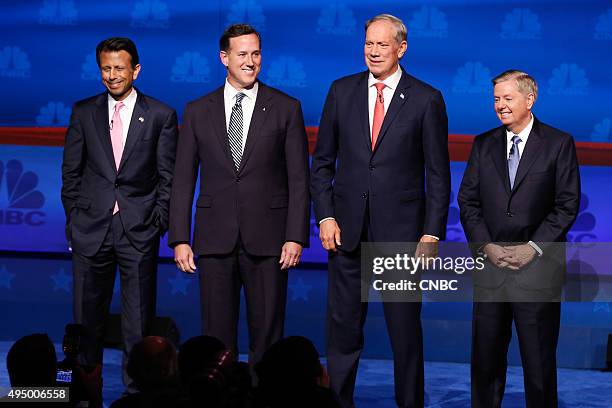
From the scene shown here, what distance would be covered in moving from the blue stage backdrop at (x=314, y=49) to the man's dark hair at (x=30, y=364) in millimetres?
3233

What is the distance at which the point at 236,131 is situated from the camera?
4266mm

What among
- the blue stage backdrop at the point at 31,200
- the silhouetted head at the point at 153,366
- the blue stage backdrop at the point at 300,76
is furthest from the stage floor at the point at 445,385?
the silhouetted head at the point at 153,366

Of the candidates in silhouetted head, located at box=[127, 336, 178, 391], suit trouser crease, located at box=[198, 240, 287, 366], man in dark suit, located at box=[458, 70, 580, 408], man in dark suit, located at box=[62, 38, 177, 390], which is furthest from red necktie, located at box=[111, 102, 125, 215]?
silhouetted head, located at box=[127, 336, 178, 391]

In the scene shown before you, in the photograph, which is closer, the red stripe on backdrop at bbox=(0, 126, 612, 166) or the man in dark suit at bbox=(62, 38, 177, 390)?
the man in dark suit at bbox=(62, 38, 177, 390)

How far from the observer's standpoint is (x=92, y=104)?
14.9 feet

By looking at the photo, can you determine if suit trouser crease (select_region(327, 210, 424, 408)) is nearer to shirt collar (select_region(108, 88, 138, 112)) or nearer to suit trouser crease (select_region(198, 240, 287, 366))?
suit trouser crease (select_region(198, 240, 287, 366))

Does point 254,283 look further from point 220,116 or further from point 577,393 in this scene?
point 577,393

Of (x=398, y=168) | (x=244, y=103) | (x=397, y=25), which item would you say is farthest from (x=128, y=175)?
(x=397, y=25)

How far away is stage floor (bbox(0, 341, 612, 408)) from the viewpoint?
15.8 feet

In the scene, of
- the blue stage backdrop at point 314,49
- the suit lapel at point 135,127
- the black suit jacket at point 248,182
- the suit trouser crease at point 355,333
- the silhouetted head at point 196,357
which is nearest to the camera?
the silhouetted head at point 196,357

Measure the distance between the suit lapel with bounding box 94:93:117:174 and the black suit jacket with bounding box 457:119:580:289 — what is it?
151cm

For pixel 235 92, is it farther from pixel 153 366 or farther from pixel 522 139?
pixel 153 366

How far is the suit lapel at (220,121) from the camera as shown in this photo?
4.23 m

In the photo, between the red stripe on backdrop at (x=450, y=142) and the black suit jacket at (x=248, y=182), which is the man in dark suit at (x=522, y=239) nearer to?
the black suit jacket at (x=248, y=182)
